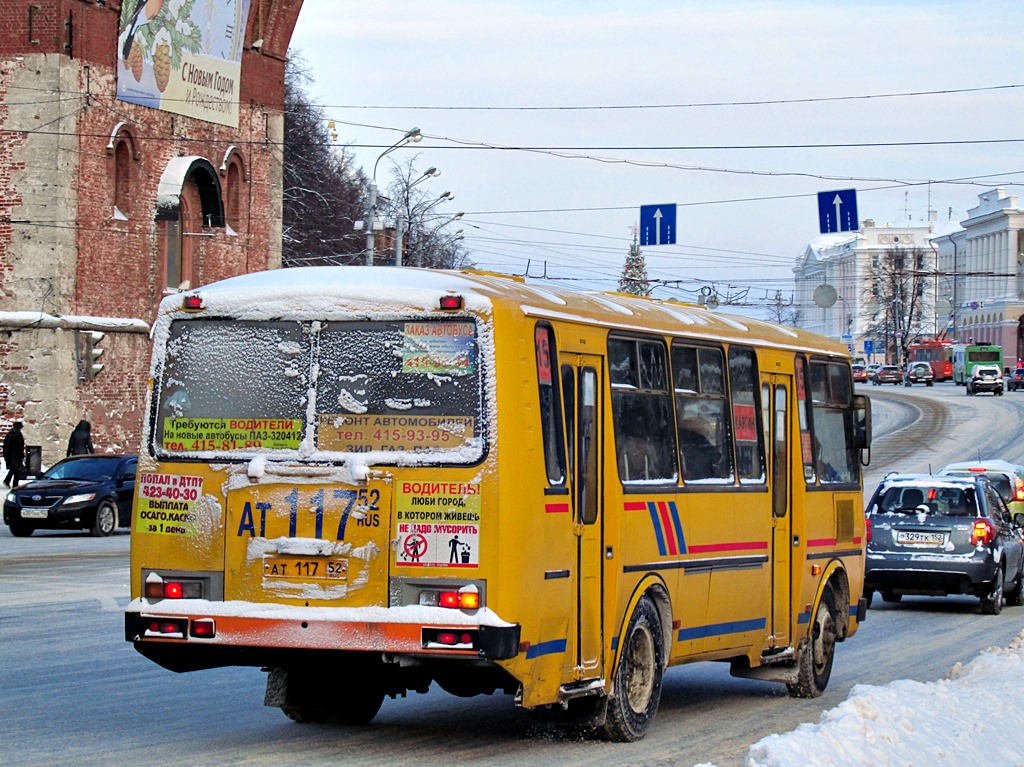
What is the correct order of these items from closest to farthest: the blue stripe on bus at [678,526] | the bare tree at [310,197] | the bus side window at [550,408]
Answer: the bus side window at [550,408] < the blue stripe on bus at [678,526] < the bare tree at [310,197]

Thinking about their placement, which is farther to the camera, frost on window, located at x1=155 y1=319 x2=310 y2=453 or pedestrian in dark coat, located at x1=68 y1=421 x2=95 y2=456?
pedestrian in dark coat, located at x1=68 y1=421 x2=95 y2=456

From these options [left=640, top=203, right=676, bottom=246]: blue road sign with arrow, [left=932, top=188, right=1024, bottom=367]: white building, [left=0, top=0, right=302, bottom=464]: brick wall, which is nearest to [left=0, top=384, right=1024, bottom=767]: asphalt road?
[left=0, top=0, right=302, bottom=464]: brick wall

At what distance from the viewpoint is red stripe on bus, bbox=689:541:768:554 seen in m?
10.9

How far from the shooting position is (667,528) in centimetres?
1048

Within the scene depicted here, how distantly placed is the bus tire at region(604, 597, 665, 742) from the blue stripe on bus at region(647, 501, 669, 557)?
0.32 metres

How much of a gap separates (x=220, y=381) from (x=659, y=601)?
3.02m

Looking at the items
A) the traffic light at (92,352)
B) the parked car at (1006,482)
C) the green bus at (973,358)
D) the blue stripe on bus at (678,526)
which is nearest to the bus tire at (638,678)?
the blue stripe on bus at (678,526)

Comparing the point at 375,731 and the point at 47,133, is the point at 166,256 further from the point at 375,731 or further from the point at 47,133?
the point at 375,731

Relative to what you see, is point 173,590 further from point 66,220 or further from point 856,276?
point 856,276

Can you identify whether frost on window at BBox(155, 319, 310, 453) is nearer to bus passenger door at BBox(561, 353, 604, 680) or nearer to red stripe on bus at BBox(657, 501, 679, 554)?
bus passenger door at BBox(561, 353, 604, 680)

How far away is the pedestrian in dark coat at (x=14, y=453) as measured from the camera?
34656mm

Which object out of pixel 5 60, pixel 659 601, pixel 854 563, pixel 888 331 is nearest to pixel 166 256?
pixel 5 60

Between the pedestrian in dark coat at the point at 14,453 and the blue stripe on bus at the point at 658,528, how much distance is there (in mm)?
26323

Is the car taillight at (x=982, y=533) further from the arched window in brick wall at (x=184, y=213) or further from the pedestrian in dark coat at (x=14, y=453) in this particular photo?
the arched window in brick wall at (x=184, y=213)
